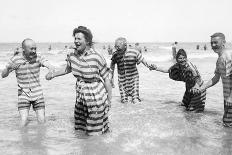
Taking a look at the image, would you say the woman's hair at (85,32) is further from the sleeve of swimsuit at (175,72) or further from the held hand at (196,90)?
the sleeve of swimsuit at (175,72)

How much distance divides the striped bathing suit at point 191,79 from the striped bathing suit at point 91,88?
2.78m

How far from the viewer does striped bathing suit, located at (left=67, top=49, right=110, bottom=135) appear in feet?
16.2

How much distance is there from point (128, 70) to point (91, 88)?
3.51 m

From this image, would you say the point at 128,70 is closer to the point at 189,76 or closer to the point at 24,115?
the point at 189,76

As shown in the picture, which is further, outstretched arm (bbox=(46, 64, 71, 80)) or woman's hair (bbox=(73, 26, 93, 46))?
outstretched arm (bbox=(46, 64, 71, 80))

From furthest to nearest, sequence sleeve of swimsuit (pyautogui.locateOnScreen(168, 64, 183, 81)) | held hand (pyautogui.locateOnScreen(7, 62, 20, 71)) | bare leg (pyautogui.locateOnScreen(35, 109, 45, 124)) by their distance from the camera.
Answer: sleeve of swimsuit (pyautogui.locateOnScreen(168, 64, 183, 81))
bare leg (pyautogui.locateOnScreen(35, 109, 45, 124))
held hand (pyautogui.locateOnScreen(7, 62, 20, 71))

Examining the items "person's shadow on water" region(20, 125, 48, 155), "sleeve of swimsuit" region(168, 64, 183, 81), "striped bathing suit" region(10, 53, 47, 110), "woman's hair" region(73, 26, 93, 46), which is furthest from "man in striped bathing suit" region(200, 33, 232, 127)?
"person's shadow on water" region(20, 125, 48, 155)

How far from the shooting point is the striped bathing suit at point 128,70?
8289 millimetres

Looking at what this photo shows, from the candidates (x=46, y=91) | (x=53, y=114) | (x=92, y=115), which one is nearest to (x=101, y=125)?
(x=92, y=115)

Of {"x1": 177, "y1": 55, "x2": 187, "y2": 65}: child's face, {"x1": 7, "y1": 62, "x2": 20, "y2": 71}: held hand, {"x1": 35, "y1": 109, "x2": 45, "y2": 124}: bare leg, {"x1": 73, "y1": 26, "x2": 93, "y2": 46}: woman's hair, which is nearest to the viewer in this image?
{"x1": 73, "y1": 26, "x2": 93, "y2": 46}: woman's hair

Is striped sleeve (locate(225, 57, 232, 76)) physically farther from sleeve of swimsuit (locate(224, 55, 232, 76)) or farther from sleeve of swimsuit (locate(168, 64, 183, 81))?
sleeve of swimsuit (locate(168, 64, 183, 81))

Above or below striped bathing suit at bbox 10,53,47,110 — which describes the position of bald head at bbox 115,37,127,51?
above

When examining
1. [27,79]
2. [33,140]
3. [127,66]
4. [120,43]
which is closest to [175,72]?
[127,66]

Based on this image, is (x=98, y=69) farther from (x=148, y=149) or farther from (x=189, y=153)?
(x=189, y=153)
